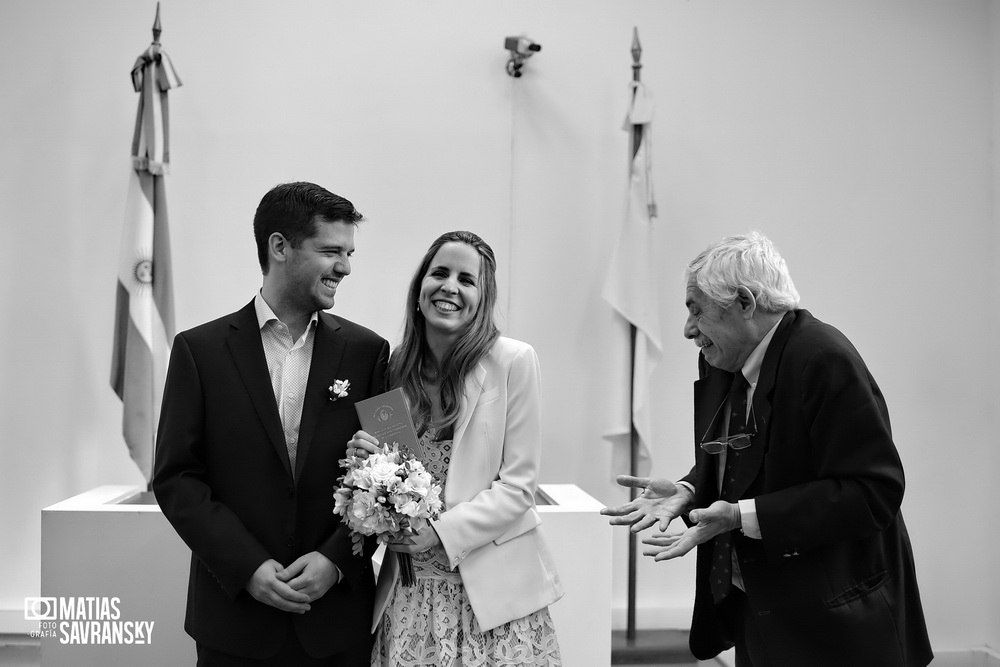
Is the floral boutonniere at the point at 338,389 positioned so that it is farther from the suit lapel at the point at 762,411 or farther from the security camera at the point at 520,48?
the security camera at the point at 520,48

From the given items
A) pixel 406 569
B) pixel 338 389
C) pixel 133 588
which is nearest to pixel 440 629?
pixel 406 569

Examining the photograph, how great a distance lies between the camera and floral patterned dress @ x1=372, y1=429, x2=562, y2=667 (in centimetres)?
197

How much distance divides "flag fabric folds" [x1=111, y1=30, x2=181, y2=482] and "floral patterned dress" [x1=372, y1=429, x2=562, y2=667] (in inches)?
87.7

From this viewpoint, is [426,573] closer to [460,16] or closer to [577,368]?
[577,368]

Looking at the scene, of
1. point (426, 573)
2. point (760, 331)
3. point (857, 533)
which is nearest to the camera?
point (857, 533)

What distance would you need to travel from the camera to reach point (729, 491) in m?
1.82

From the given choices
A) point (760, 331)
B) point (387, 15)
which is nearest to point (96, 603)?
point (760, 331)

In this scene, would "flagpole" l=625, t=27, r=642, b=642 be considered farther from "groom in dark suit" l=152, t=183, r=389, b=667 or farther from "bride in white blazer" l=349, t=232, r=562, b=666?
"groom in dark suit" l=152, t=183, r=389, b=667

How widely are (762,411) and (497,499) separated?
2.28 feet

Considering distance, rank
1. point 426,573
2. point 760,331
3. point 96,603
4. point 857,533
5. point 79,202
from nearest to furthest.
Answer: point 857,533
point 760,331
point 426,573
point 96,603
point 79,202

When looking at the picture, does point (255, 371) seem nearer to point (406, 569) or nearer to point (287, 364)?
point (287, 364)

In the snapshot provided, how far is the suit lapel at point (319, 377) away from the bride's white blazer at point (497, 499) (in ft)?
1.17

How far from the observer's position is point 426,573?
2037 millimetres

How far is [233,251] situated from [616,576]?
9.17 ft
